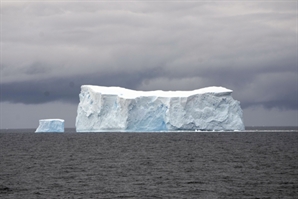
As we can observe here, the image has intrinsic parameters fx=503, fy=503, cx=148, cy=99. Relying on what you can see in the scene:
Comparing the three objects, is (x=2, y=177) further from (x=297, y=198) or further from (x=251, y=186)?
(x=297, y=198)

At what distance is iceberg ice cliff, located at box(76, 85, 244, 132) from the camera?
5178 centimetres

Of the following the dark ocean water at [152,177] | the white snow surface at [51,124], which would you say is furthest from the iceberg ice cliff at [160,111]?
the dark ocean water at [152,177]

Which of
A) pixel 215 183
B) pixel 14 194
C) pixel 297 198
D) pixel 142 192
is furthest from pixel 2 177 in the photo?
pixel 297 198

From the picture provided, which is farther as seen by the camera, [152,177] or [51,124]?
[51,124]

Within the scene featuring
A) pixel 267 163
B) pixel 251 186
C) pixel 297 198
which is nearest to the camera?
pixel 297 198

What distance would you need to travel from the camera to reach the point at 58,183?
773 inches

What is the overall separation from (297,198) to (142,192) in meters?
5.18

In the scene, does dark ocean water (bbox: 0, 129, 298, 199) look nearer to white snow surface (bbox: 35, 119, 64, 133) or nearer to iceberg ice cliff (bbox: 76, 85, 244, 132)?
iceberg ice cliff (bbox: 76, 85, 244, 132)

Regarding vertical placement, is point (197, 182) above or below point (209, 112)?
below

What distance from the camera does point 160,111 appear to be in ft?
178

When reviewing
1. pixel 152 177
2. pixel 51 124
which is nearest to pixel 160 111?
pixel 51 124

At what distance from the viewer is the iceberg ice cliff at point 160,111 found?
5178 cm

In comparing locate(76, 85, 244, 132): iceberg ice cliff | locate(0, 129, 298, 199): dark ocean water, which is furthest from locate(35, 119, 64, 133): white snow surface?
locate(0, 129, 298, 199): dark ocean water

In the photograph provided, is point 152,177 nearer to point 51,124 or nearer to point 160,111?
point 160,111
